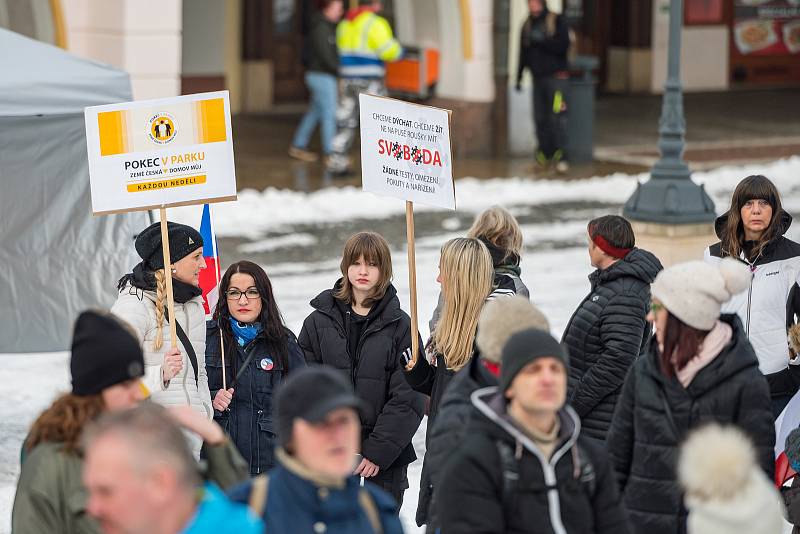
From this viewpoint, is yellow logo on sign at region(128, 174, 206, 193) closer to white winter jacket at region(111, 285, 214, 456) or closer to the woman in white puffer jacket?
the woman in white puffer jacket

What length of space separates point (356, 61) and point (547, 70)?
2381 millimetres

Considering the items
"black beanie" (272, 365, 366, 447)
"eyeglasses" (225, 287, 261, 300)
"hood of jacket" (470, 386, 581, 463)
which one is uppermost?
"eyeglasses" (225, 287, 261, 300)

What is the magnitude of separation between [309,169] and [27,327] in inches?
381

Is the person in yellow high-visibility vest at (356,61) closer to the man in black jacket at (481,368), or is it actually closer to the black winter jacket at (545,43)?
the black winter jacket at (545,43)

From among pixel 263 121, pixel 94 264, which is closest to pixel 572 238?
pixel 94 264

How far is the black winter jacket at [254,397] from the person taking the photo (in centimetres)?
623

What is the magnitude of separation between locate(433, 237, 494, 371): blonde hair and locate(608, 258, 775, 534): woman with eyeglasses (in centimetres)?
97

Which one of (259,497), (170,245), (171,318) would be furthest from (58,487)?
(170,245)

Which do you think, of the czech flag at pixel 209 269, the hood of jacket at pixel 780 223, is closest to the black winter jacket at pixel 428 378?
the hood of jacket at pixel 780 223

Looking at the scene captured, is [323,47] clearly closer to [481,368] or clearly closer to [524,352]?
[481,368]

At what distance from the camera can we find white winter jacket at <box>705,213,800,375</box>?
690 centimetres

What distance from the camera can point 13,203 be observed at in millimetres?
8539

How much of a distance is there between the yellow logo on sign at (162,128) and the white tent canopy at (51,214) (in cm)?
167

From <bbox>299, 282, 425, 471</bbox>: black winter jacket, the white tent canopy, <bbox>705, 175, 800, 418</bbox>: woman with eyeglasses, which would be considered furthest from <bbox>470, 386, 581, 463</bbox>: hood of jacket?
the white tent canopy
